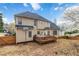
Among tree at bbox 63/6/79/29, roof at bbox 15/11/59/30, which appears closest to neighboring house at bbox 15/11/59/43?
roof at bbox 15/11/59/30

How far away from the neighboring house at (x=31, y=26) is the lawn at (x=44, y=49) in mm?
86

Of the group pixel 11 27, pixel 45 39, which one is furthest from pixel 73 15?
pixel 11 27

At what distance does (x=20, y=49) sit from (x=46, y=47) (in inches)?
11.6

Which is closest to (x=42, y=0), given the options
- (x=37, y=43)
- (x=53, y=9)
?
(x=53, y=9)

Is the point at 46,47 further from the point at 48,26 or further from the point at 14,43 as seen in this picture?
the point at 14,43

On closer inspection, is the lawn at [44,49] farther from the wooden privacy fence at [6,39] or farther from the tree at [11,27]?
the tree at [11,27]

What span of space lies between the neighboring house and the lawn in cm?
9

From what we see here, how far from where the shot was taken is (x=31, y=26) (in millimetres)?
1620

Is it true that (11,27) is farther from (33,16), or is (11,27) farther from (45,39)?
(45,39)

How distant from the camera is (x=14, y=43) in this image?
5.32ft

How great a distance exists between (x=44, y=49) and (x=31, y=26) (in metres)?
0.30

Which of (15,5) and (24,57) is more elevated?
(15,5)

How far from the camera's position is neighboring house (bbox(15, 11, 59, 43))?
159 cm

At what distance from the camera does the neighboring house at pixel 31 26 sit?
1.59 metres
